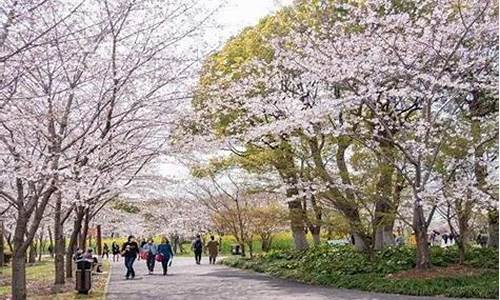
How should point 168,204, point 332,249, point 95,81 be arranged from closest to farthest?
1. point 95,81
2. point 332,249
3. point 168,204

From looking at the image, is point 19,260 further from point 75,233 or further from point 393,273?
point 393,273

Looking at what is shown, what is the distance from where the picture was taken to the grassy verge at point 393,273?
11492 millimetres

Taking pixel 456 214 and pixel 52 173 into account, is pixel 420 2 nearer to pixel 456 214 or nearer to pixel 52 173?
pixel 456 214

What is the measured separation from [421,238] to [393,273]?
3.63 ft

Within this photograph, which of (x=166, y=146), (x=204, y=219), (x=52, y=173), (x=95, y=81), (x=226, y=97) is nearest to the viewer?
(x=52, y=173)

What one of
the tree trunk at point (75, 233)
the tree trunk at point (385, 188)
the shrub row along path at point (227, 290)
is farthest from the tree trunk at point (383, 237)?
the tree trunk at point (75, 233)

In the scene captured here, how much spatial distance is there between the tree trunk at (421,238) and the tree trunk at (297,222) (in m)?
5.33

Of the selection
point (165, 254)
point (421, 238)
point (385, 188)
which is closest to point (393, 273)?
point (421, 238)

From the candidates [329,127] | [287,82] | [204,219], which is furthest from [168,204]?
[329,127]

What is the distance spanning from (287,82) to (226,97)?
78.0 inches

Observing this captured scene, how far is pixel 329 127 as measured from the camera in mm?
15758

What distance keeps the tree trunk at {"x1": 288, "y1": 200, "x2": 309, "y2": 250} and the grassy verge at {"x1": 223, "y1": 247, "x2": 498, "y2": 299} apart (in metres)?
1.19

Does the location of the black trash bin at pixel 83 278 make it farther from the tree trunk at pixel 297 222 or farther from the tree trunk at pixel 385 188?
the tree trunk at pixel 297 222

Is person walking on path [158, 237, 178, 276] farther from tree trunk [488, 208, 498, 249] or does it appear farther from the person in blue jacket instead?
tree trunk [488, 208, 498, 249]
